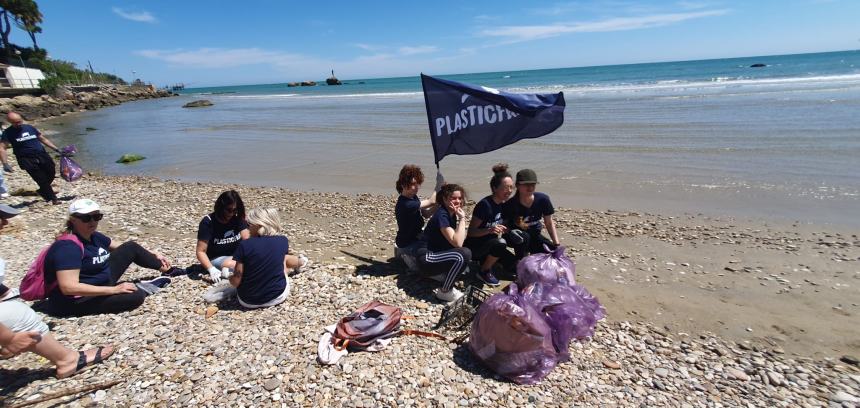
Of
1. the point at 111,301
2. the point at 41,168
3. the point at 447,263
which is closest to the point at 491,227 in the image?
the point at 447,263

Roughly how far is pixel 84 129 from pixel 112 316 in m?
31.9

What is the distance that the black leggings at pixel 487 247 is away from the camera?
5773 millimetres

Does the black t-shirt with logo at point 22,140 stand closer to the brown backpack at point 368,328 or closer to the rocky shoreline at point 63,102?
the brown backpack at point 368,328

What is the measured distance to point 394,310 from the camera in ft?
15.4

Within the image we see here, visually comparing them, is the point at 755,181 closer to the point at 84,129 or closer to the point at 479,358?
the point at 479,358

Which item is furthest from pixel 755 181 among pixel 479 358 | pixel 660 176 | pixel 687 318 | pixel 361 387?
pixel 361 387

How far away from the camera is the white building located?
50.9 meters

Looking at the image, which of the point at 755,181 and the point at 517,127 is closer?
the point at 517,127

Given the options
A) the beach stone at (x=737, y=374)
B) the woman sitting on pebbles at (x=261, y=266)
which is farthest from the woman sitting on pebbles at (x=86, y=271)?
the beach stone at (x=737, y=374)

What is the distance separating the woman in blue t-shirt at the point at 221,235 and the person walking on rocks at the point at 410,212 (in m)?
2.25

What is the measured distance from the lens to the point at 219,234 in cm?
614

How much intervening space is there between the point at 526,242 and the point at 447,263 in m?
1.31

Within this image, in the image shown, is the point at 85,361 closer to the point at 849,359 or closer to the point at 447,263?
the point at 447,263

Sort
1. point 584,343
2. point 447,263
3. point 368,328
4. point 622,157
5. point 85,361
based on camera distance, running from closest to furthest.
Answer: point 85,361, point 368,328, point 584,343, point 447,263, point 622,157
